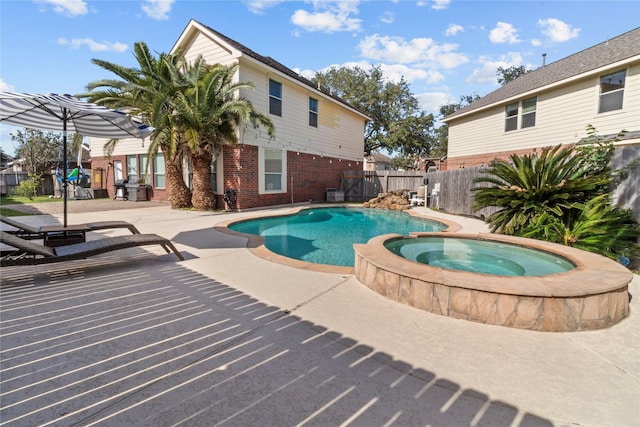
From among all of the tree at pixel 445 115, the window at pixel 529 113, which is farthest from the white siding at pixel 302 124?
the tree at pixel 445 115

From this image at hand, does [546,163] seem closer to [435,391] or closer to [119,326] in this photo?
[435,391]

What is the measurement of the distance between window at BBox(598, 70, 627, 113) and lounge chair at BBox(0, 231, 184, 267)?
52.7ft

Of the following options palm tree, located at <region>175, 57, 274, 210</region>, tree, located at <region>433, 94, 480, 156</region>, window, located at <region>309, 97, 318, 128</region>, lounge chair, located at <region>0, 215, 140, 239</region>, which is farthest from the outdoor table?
tree, located at <region>433, 94, 480, 156</region>

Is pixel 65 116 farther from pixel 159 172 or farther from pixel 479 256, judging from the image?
pixel 159 172

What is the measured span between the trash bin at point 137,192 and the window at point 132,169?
1.17 meters

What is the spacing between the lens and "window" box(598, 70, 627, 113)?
11.5 meters

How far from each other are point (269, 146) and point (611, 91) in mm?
14076

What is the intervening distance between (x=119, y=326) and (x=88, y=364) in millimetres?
649

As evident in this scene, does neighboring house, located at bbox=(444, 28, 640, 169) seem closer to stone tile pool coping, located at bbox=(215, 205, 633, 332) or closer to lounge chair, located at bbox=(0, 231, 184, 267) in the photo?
stone tile pool coping, located at bbox=(215, 205, 633, 332)

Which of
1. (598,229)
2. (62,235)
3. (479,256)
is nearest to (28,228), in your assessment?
(62,235)

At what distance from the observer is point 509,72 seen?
39.8 m

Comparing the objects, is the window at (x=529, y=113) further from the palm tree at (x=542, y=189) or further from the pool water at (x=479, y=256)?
the pool water at (x=479, y=256)

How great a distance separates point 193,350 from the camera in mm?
2572

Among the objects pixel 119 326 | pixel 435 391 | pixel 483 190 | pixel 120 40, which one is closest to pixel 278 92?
pixel 120 40
